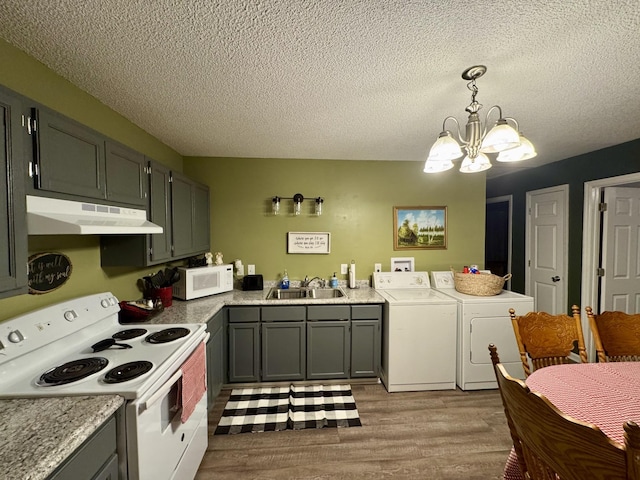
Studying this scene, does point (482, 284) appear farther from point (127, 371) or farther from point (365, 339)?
point (127, 371)

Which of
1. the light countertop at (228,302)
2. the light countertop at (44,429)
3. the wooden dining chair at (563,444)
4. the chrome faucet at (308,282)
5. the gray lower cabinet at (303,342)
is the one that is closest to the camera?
the wooden dining chair at (563,444)

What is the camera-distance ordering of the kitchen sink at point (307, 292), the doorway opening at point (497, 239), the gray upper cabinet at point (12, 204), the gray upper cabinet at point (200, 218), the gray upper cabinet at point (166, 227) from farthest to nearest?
the doorway opening at point (497, 239) < the kitchen sink at point (307, 292) < the gray upper cabinet at point (200, 218) < the gray upper cabinet at point (166, 227) < the gray upper cabinet at point (12, 204)

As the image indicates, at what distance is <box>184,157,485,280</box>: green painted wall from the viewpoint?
319cm

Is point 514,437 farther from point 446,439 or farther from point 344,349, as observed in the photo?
point 344,349

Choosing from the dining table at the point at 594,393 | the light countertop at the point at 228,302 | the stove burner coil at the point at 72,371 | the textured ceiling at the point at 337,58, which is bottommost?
the dining table at the point at 594,393

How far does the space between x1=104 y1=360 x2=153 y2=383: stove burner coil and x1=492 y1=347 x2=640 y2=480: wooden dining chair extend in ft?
4.81

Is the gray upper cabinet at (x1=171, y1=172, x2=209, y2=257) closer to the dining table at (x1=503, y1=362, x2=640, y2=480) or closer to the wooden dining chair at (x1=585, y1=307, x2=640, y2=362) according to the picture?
the dining table at (x1=503, y1=362, x2=640, y2=480)

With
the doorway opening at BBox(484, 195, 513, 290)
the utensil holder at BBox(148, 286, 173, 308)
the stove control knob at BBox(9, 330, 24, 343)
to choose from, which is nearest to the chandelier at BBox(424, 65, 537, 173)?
the stove control knob at BBox(9, 330, 24, 343)

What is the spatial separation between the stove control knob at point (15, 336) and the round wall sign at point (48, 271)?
275mm

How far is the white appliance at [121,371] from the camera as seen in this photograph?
1.09 m

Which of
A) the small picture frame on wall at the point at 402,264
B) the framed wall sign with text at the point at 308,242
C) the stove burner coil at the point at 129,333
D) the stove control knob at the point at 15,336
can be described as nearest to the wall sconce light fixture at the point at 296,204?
the framed wall sign with text at the point at 308,242

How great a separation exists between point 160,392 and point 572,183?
174 inches

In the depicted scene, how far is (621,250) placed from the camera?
296 cm

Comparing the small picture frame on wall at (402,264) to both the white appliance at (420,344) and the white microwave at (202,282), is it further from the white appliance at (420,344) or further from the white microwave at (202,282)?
the white microwave at (202,282)
